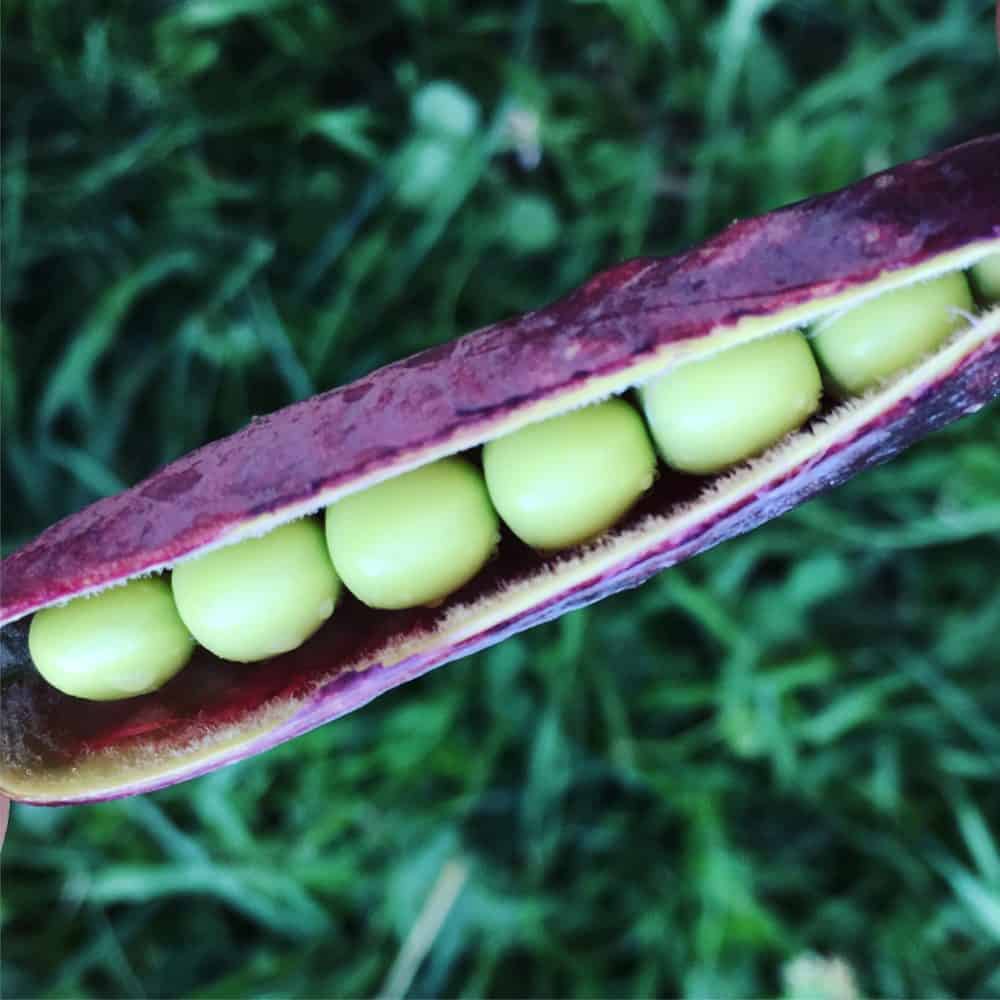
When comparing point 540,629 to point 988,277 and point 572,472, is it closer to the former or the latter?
point 572,472

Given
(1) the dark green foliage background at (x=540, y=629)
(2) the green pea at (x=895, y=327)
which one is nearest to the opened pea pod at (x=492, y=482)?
(2) the green pea at (x=895, y=327)

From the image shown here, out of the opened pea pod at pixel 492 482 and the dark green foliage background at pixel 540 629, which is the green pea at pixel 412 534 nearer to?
the opened pea pod at pixel 492 482

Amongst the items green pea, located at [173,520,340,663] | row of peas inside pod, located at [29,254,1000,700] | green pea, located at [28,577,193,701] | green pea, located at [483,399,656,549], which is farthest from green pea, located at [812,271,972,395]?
green pea, located at [28,577,193,701]

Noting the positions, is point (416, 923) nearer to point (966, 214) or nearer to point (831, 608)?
point (831, 608)

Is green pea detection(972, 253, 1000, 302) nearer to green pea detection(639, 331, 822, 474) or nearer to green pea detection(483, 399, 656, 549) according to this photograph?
green pea detection(639, 331, 822, 474)

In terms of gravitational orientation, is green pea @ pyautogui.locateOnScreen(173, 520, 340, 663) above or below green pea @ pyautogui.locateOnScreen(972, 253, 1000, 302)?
below

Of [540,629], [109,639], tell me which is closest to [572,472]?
[109,639]
